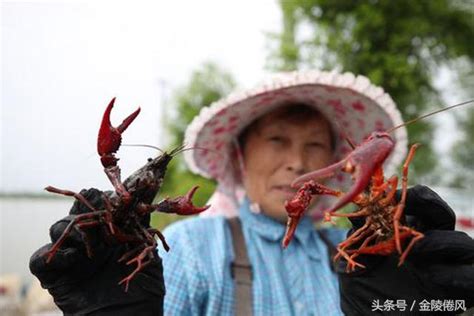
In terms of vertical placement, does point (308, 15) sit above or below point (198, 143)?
above

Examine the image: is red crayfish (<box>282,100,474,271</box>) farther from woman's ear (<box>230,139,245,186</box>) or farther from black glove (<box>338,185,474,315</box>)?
woman's ear (<box>230,139,245,186</box>)

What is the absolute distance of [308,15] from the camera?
20.2 ft

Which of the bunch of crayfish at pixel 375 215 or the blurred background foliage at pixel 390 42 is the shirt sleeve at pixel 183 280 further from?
the blurred background foliage at pixel 390 42

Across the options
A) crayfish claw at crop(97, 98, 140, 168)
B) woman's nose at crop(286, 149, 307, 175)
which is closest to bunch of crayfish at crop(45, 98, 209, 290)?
crayfish claw at crop(97, 98, 140, 168)

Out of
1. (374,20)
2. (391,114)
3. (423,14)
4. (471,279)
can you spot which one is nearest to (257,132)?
(391,114)

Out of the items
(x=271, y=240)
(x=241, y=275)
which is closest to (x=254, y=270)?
(x=241, y=275)

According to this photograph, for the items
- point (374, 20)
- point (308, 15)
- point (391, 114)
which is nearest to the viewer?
point (391, 114)

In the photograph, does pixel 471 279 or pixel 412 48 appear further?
pixel 412 48

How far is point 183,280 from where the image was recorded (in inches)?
81.4

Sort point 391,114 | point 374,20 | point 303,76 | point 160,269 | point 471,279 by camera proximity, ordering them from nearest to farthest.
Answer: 1. point 471,279
2. point 160,269
3. point 303,76
4. point 391,114
5. point 374,20

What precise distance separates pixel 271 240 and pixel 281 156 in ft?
1.29

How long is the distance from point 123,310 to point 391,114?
5.30 ft

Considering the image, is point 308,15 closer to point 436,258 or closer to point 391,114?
point 391,114

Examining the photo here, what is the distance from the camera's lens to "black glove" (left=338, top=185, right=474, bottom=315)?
1.52m
